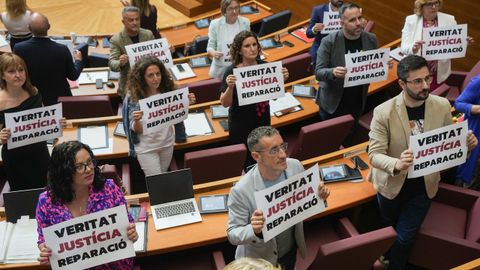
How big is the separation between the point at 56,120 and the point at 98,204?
1.38m

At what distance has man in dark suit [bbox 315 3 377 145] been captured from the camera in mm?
4348

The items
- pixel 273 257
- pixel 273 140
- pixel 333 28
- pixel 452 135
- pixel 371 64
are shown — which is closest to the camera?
pixel 273 140

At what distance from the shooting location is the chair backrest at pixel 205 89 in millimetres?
5520

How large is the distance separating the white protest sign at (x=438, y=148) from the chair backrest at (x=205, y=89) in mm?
2655

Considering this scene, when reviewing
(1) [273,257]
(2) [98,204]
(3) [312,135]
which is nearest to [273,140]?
(1) [273,257]

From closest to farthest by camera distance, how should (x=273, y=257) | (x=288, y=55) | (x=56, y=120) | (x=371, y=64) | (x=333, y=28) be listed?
(x=273, y=257) < (x=56, y=120) < (x=371, y=64) < (x=333, y=28) < (x=288, y=55)

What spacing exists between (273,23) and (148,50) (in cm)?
276

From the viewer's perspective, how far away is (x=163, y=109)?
408 cm

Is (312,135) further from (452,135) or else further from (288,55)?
(288,55)

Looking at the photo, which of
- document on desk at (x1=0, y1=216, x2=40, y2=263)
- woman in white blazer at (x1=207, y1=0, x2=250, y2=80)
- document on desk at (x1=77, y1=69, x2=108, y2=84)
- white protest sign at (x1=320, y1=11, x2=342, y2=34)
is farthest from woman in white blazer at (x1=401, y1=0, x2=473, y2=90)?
document on desk at (x1=0, y1=216, x2=40, y2=263)

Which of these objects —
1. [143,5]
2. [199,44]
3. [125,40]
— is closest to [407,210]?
[125,40]

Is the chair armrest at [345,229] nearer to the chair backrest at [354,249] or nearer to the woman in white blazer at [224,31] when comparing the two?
the chair backrest at [354,249]

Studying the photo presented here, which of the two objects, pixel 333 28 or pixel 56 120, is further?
pixel 333 28

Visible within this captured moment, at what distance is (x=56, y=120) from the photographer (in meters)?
4.15
